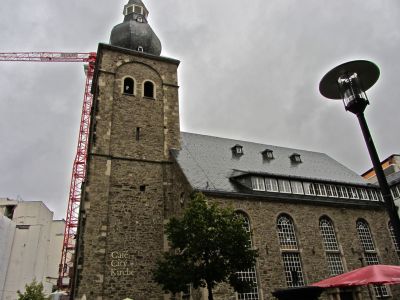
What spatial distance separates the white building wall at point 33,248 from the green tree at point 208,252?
111 feet

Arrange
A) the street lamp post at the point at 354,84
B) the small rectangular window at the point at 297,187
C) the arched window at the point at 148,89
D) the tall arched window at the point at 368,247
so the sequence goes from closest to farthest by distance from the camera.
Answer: the street lamp post at the point at 354,84 < the tall arched window at the point at 368,247 < the small rectangular window at the point at 297,187 < the arched window at the point at 148,89

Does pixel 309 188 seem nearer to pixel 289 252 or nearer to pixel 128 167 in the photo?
pixel 289 252

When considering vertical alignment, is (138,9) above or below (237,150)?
above

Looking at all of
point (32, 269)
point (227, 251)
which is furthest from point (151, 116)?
point (32, 269)

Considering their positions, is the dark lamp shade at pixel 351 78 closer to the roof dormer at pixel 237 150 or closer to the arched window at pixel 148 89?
the roof dormer at pixel 237 150

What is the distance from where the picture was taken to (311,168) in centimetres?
2633

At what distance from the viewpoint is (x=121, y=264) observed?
17734 mm

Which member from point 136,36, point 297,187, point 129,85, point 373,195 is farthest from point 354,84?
point 136,36

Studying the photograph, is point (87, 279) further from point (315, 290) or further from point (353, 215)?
point (353, 215)

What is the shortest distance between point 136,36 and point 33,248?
3289 cm

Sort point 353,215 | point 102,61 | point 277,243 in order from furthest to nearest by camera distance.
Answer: point 102,61 < point 353,215 < point 277,243

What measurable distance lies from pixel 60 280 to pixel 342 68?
46.6 m

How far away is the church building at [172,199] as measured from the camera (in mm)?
17703

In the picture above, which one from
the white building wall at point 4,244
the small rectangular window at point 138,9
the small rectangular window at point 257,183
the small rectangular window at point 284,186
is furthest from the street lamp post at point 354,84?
the white building wall at point 4,244
